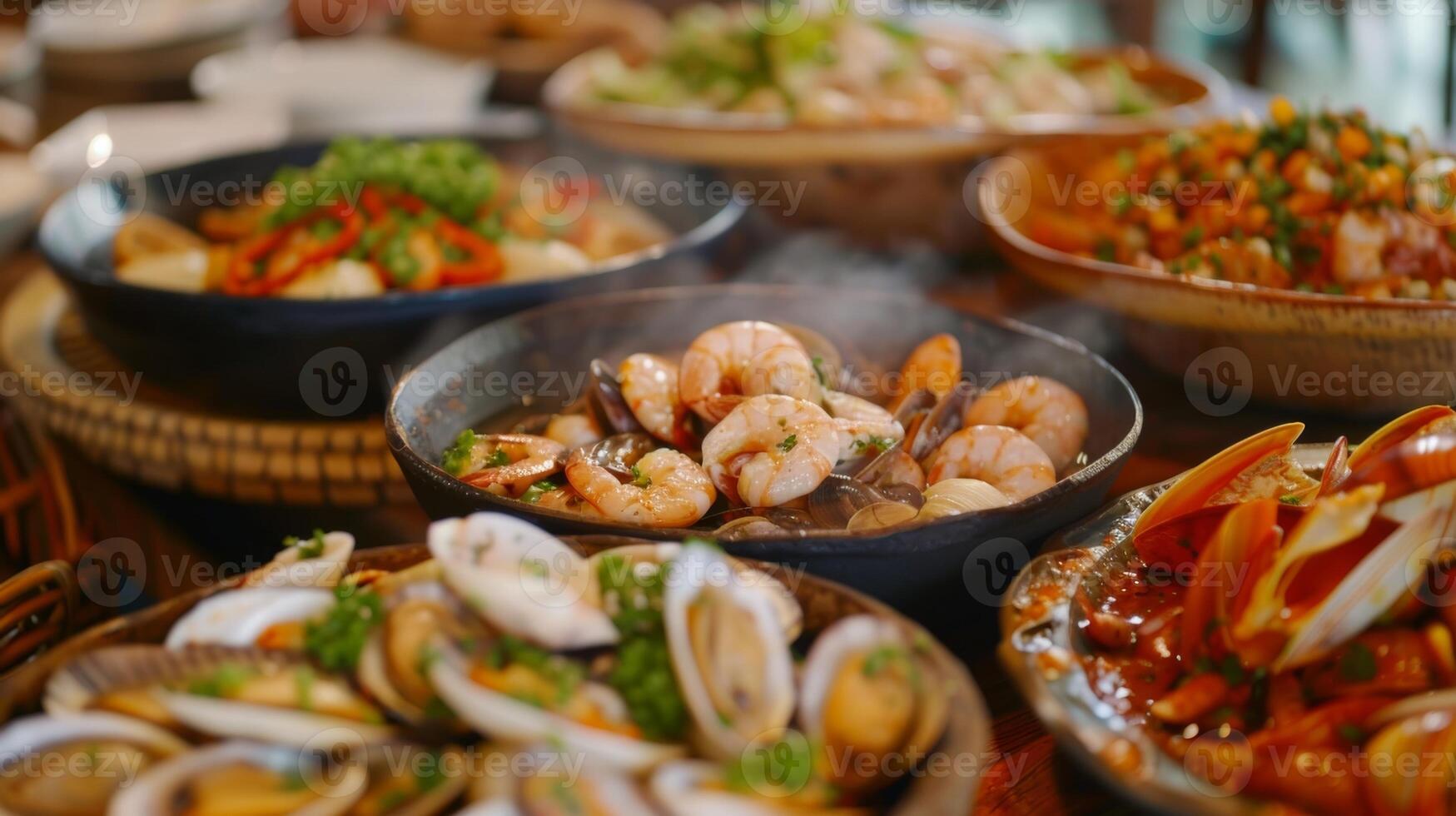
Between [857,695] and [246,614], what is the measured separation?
530mm

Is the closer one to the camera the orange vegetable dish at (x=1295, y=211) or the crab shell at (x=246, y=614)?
the crab shell at (x=246, y=614)

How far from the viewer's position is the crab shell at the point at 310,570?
105 cm

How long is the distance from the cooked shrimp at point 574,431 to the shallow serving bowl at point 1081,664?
623 mm

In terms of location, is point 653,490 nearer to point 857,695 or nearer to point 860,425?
point 860,425

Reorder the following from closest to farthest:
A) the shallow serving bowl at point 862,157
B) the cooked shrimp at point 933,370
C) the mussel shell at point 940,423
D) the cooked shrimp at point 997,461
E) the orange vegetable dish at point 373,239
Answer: the cooked shrimp at point 997,461, the mussel shell at point 940,423, the cooked shrimp at point 933,370, the orange vegetable dish at point 373,239, the shallow serving bowl at point 862,157

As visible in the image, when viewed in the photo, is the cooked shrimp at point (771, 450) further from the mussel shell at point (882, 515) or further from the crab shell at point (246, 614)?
the crab shell at point (246, 614)

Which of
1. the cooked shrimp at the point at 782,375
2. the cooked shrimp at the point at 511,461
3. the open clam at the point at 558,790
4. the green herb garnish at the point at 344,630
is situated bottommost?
the open clam at the point at 558,790

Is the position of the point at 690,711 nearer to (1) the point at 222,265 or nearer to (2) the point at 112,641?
(2) the point at 112,641

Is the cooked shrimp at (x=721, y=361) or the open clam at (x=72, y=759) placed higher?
the cooked shrimp at (x=721, y=361)

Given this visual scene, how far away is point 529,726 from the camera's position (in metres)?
0.83

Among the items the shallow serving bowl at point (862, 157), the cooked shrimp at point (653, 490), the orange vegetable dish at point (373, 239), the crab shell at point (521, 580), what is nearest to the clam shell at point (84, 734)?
the crab shell at point (521, 580)

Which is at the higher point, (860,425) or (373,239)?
(373,239)

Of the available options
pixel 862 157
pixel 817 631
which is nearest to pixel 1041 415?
pixel 817 631

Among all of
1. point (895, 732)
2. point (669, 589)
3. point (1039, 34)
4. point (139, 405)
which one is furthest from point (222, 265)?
point (1039, 34)
